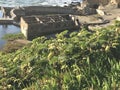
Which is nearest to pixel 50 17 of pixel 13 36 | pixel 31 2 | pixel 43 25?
pixel 43 25

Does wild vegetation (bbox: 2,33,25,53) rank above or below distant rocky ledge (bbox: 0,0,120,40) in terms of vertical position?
below

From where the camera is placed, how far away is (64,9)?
245 ft

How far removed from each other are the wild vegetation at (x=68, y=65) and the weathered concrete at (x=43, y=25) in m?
34.8

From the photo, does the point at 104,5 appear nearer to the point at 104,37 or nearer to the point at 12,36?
the point at 12,36

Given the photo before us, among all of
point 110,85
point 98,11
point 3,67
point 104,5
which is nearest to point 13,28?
point 98,11

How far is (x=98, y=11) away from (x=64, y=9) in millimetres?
8472

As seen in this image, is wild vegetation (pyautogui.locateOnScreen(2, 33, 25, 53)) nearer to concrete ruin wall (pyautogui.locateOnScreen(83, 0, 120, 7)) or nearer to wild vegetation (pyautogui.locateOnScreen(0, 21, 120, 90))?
wild vegetation (pyautogui.locateOnScreen(0, 21, 120, 90))

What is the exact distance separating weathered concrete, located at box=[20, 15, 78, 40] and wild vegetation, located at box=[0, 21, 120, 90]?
114 ft

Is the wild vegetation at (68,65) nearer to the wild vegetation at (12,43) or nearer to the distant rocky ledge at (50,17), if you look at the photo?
the wild vegetation at (12,43)

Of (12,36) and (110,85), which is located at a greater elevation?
(110,85)

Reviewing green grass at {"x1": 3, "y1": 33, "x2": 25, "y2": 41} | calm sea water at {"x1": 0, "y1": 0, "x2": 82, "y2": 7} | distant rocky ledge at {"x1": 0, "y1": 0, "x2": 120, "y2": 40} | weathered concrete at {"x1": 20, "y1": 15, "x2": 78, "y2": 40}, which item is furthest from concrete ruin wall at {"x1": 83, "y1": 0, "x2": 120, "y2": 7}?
green grass at {"x1": 3, "y1": 33, "x2": 25, "y2": 41}

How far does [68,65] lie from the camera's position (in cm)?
1606

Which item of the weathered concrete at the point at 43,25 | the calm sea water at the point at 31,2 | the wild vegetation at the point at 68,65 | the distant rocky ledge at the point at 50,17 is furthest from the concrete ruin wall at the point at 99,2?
the wild vegetation at the point at 68,65

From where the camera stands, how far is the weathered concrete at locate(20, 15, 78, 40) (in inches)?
2095
